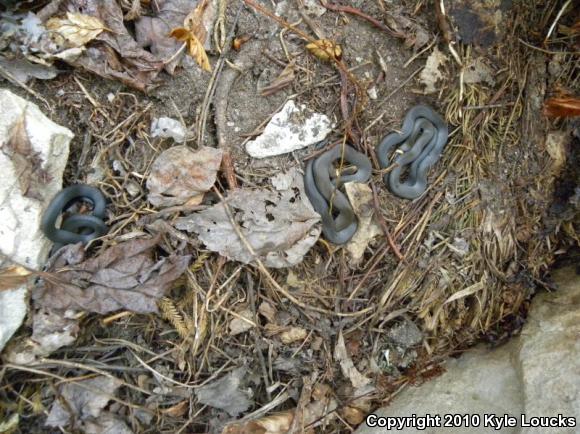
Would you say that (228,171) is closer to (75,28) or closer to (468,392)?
(75,28)

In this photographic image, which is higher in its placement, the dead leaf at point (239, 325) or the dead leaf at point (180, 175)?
the dead leaf at point (180, 175)

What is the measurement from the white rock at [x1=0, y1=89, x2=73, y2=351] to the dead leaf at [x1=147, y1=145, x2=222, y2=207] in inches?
21.4

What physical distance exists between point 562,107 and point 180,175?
2.44 metres

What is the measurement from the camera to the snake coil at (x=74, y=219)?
274cm

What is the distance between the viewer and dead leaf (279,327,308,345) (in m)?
2.84

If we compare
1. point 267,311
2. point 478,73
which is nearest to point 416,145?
point 478,73

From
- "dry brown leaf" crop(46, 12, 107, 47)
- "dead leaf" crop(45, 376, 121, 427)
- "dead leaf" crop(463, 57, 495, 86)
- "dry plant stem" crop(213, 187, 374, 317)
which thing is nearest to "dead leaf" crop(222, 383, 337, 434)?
"dry plant stem" crop(213, 187, 374, 317)

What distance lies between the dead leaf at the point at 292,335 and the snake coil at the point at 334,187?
1.84 feet

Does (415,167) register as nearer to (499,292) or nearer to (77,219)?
(499,292)

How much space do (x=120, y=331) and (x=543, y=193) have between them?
2.79m

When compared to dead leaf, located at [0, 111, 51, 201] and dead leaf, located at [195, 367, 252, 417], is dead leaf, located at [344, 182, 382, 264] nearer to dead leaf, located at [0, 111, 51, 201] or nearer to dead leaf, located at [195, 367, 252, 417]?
dead leaf, located at [195, 367, 252, 417]

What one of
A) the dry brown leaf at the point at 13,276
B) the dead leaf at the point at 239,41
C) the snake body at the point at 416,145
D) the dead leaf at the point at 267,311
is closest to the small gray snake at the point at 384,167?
the snake body at the point at 416,145

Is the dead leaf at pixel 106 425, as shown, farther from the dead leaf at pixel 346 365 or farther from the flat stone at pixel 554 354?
the flat stone at pixel 554 354

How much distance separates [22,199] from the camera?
271 cm
